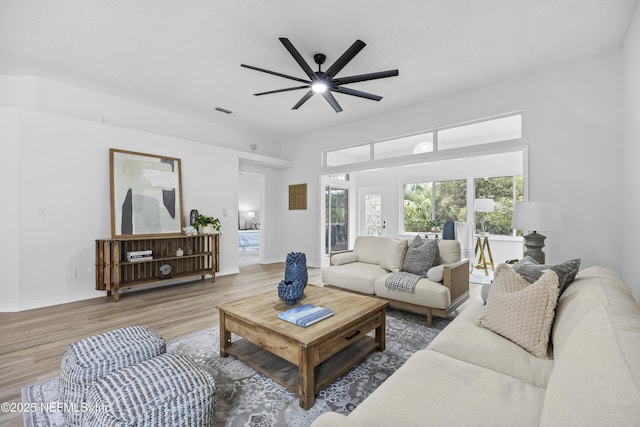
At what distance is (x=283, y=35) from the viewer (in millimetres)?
2988

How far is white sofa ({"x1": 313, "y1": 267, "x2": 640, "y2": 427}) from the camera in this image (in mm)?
698

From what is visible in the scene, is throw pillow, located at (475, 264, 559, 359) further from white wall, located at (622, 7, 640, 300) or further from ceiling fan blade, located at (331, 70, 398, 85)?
ceiling fan blade, located at (331, 70, 398, 85)

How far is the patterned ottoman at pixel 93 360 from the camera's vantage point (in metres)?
1.53

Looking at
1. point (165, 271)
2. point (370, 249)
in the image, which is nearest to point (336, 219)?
point (370, 249)

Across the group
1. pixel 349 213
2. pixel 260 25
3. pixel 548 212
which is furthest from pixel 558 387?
pixel 349 213

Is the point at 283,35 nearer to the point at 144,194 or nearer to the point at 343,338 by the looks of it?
the point at 343,338

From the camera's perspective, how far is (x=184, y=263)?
5.07 m

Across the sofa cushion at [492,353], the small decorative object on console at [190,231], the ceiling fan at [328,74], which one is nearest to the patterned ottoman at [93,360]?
the sofa cushion at [492,353]

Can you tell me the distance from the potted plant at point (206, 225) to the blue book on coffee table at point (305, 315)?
3.36 m

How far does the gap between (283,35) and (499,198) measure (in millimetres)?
5557

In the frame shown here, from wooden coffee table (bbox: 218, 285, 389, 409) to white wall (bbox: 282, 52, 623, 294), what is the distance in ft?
9.68

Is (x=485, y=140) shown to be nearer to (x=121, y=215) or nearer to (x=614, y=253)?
(x=614, y=253)

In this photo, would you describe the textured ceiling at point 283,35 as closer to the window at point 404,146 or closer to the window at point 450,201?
the window at point 404,146

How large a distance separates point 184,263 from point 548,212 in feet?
17.5
